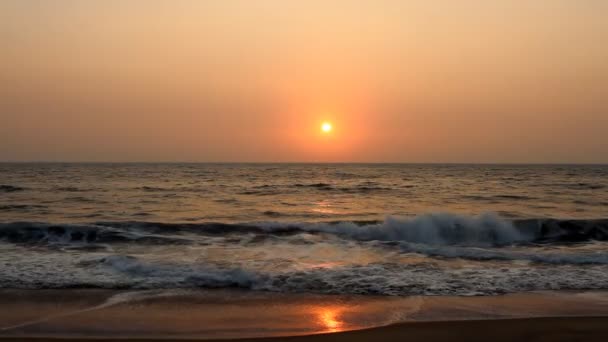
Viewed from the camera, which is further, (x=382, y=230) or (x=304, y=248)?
(x=382, y=230)

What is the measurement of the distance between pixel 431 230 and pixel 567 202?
14513mm

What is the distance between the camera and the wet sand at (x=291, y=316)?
20.7ft

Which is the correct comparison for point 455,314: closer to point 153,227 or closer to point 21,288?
point 21,288

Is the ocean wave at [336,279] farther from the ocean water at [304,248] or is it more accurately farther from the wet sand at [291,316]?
the wet sand at [291,316]

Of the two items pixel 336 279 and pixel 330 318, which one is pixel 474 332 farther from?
pixel 336 279

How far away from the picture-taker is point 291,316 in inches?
283

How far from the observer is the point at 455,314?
7.20 metres

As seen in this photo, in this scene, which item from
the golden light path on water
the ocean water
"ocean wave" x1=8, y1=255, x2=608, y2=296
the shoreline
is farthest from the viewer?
the ocean water

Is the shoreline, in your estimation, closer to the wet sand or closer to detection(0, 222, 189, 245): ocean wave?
the wet sand

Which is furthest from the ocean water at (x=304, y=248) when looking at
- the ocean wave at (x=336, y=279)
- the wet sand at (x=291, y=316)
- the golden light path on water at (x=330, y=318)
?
the golden light path on water at (x=330, y=318)

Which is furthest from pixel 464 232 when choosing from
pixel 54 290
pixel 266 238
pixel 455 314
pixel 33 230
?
pixel 33 230

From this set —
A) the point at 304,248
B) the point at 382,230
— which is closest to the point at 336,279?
the point at 304,248

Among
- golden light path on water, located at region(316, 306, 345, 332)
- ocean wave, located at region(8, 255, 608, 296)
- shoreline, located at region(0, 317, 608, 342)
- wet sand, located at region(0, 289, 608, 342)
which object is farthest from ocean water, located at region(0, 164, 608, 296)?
shoreline, located at region(0, 317, 608, 342)

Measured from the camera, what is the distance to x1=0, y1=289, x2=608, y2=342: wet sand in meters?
6.30
